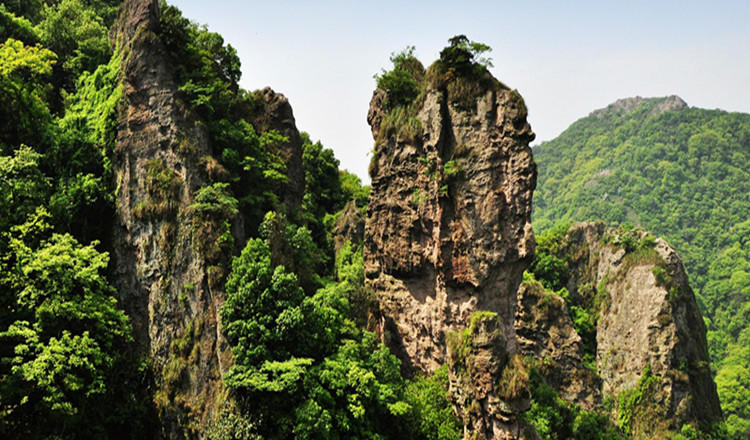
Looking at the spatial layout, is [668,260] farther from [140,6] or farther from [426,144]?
[140,6]

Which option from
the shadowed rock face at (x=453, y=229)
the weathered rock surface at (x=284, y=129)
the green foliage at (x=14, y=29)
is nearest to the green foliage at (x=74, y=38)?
the green foliage at (x=14, y=29)

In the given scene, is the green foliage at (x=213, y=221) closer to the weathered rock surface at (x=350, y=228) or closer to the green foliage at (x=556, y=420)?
the weathered rock surface at (x=350, y=228)

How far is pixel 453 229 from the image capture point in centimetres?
2911

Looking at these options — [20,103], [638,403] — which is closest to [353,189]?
[20,103]

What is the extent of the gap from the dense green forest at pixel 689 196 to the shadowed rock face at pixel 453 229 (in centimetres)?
7121

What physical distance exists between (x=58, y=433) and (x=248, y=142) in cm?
2027

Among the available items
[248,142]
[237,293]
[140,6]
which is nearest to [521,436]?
[237,293]

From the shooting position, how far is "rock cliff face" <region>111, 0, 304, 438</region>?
23797 mm

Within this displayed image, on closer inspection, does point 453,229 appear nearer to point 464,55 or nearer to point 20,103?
point 464,55

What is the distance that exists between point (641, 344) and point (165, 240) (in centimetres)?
4973

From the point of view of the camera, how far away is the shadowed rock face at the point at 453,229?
27359mm

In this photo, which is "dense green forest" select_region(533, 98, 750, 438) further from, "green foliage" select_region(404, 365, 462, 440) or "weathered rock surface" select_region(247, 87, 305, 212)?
"weathered rock surface" select_region(247, 87, 305, 212)

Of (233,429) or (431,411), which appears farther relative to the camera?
(431,411)

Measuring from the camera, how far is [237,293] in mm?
23312
